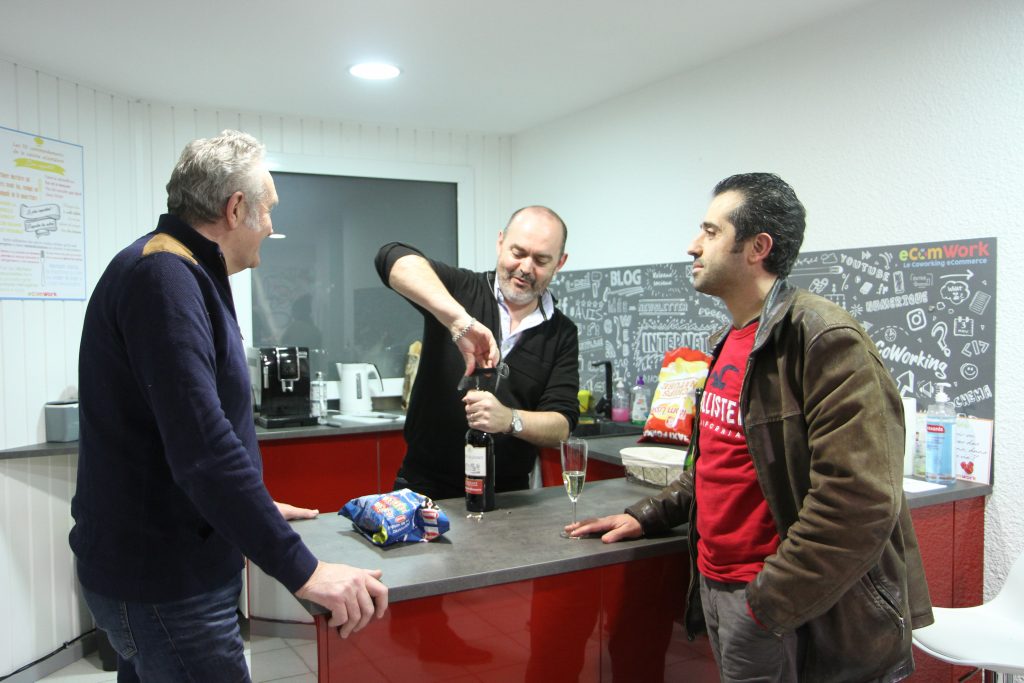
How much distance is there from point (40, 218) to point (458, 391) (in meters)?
2.14

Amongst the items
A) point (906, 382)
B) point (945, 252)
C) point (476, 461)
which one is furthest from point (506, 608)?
point (945, 252)

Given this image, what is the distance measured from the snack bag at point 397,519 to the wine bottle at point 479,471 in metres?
0.18

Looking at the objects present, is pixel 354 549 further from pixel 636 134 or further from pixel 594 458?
pixel 636 134

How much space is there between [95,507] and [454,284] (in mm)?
1278

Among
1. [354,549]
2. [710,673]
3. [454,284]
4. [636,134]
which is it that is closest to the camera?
[354,549]

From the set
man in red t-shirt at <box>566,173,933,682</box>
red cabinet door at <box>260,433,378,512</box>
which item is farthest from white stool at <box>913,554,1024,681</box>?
red cabinet door at <box>260,433,378,512</box>

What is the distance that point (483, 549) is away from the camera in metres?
1.64

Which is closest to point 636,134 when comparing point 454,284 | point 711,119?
point 711,119

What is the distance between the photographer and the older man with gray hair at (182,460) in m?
1.20

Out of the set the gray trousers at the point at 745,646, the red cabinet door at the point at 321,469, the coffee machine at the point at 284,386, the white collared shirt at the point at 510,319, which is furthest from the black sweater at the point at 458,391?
the coffee machine at the point at 284,386

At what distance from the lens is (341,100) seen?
3.82 metres

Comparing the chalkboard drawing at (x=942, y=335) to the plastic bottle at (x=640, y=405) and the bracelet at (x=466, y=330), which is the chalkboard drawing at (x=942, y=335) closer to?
the plastic bottle at (x=640, y=405)

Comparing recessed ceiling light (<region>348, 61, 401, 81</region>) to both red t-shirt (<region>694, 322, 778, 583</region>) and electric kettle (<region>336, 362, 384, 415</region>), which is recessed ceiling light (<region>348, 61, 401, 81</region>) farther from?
red t-shirt (<region>694, 322, 778, 583</region>)

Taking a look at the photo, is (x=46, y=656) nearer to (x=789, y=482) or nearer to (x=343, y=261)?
(x=343, y=261)
